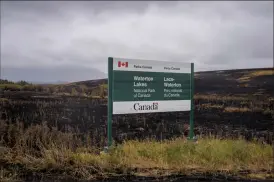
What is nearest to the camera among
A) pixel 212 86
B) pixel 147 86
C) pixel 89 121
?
pixel 147 86

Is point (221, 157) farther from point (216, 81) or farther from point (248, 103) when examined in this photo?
point (216, 81)

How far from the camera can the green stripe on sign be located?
29.0ft

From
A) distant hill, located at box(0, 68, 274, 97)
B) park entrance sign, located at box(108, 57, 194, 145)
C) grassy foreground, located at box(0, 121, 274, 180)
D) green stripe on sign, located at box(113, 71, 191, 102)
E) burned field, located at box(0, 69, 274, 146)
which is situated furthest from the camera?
distant hill, located at box(0, 68, 274, 97)

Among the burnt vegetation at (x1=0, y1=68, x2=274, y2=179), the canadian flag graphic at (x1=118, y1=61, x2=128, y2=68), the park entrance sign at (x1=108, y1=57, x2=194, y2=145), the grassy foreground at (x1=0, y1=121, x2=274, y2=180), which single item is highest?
the canadian flag graphic at (x1=118, y1=61, x2=128, y2=68)

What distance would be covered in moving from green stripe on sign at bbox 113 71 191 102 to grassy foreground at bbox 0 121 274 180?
1.19 meters

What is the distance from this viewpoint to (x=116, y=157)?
304 inches

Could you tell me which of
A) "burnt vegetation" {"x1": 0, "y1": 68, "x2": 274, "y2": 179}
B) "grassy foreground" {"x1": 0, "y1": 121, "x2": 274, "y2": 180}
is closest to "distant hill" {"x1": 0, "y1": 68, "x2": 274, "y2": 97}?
"burnt vegetation" {"x1": 0, "y1": 68, "x2": 274, "y2": 179}

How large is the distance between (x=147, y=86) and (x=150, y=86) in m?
0.11

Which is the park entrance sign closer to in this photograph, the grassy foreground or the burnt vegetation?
the grassy foreground

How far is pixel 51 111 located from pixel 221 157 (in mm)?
7241

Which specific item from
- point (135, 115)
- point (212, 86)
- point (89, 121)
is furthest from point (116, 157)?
point (212, 86)

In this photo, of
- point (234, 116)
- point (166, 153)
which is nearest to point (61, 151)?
point (166, 153)

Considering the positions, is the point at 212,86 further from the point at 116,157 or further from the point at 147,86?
the point at 116,157

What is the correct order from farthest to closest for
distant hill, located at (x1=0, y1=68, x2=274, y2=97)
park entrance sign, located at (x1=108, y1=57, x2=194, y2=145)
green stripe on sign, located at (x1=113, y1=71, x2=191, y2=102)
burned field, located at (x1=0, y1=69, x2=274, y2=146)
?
distant hill, located at (x1=0, y1=68, x2=274, y2=97), burned field, located at (x1=0, y1=69, x2=274, y2=146), green stripe on sign, located at (x1=113, y1=71, x2=191, y2=102), park entrance sign, located at (x1=108, y1=57, x2=194, y2=145)
